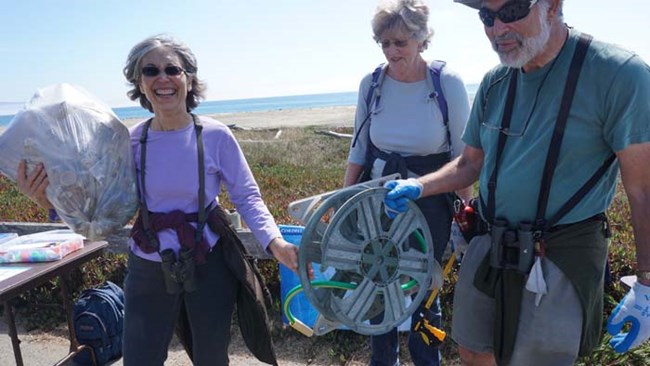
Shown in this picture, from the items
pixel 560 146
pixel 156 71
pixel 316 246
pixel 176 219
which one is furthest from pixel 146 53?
pixel 560 146

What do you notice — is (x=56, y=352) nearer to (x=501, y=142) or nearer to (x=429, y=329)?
(x=429, y=329)

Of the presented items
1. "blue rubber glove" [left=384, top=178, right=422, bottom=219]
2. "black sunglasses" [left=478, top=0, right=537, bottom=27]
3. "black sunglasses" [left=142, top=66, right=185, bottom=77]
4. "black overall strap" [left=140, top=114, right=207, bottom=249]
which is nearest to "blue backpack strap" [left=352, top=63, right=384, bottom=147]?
"blue rubber glove" [left=384, top=178, right=422, bottom=219]

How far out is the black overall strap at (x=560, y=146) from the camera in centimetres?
208

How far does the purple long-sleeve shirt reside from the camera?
2557 millimetres

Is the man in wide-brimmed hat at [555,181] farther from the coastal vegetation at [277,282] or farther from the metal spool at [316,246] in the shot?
the coastal vegetation at [277,282]

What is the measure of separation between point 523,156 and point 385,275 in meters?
0.81

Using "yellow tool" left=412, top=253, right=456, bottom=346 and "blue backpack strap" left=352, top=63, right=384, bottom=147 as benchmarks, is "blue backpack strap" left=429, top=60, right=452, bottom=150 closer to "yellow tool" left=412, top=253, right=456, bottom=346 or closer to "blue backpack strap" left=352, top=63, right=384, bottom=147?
"blue backpack strap" left=352, top=63, right=384, bottom=147

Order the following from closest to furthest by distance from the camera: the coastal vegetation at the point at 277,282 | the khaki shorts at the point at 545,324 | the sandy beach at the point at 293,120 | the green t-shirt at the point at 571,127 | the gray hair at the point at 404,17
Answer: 1. the green t-shirt at the point at 571,127
2. the khaki shorts at the point at 545,324
3. the gray hair at the point at 404,17
4. the coastal vegetation at the point at 277,282
5. the sandy beach at the point at 293,120

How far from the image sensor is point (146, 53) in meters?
2.51

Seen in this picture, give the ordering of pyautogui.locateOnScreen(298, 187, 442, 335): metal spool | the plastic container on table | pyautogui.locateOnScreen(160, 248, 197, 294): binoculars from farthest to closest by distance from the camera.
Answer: the plastic container on table
pyautogui.locateOnScreen(160, 248, 197, 294): binoculars
pyautogui.locateOnScreen(298, 187, 442, 335): metal spool

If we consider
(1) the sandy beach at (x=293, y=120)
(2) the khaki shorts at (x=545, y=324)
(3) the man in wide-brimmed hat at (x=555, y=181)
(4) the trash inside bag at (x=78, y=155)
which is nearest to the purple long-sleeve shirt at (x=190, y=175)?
(4) the trash inside bag at (x=78, y=155)

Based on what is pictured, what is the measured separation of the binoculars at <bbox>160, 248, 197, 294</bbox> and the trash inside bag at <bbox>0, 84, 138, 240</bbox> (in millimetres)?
304

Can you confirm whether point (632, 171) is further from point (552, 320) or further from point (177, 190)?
point (177, 190)

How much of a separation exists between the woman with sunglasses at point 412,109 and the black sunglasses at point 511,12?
65 cm
